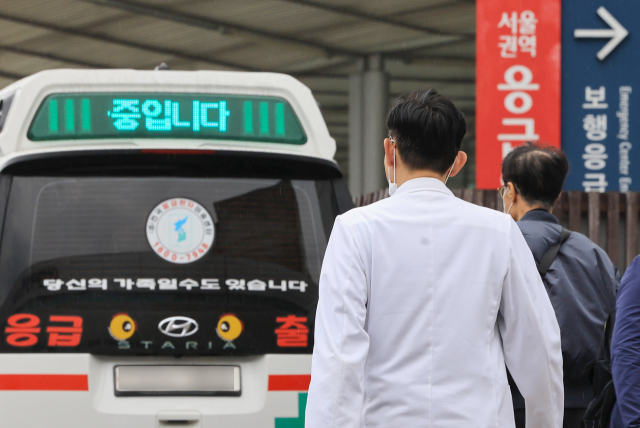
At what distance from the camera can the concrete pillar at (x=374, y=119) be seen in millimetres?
18219

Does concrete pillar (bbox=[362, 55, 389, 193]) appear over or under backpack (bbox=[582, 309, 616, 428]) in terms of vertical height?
over

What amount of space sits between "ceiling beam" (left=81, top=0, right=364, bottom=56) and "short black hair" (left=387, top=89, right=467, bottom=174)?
47.6 ft

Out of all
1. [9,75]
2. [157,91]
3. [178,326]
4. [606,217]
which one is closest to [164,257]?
[178,326]

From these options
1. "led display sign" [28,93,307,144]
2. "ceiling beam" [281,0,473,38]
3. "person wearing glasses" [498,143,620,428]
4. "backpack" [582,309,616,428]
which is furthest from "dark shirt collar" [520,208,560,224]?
"ceiling beam" [281,0,473,38]

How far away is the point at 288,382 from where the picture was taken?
2.97 m

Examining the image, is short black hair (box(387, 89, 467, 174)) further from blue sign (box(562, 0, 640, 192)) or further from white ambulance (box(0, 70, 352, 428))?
blue sign (box(562, 0, 640, 192))

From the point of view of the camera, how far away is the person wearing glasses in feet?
9.11

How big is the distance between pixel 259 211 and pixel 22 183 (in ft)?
2.90

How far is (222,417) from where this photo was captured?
115 inches

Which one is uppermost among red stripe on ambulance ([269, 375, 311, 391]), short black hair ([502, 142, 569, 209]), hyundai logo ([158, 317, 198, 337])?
short black hair ([502, 142, 569, 209])

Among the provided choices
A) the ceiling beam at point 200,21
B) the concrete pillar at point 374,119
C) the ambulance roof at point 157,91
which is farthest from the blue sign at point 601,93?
the concrete pillar at point 374,119

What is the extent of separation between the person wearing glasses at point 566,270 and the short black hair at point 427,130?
100 cm

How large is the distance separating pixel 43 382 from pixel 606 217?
6363 mm

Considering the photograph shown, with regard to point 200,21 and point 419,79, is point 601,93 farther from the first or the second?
point 419,79
